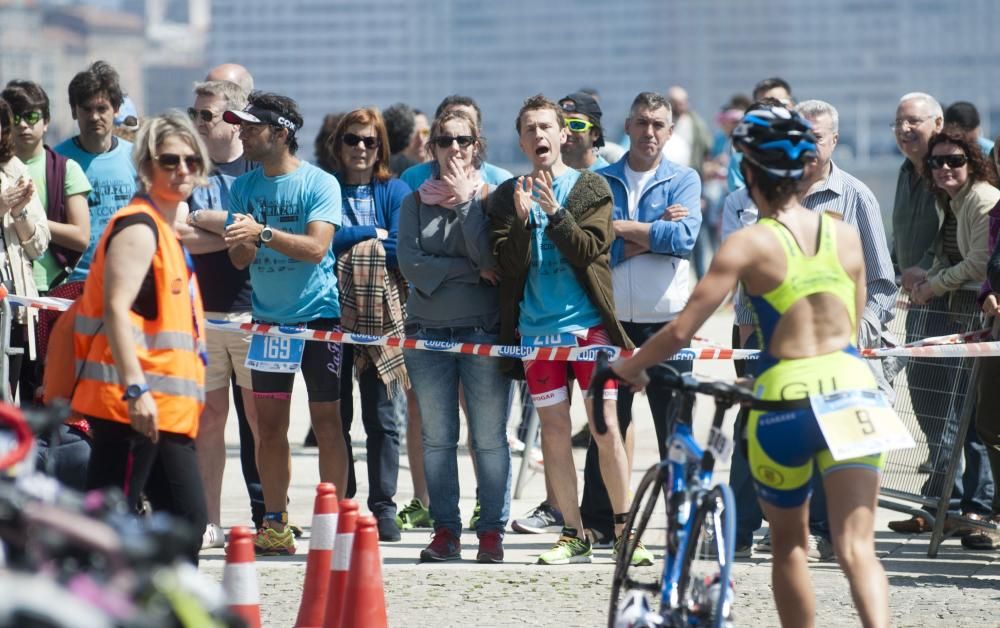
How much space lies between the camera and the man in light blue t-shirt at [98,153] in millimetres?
8852

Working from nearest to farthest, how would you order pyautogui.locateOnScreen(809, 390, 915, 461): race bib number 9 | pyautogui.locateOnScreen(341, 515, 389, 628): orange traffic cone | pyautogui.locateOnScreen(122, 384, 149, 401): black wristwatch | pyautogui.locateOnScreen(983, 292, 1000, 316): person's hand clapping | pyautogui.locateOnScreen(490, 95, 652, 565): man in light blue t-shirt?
pyautogui.locateOnScreen(809, 390, 915, 461): race bib number 9, pyautogui.locateOnScreen(122, 384, 149, 401): black wristwatch, pyautogui.locateOnScreen(341, 515, 389, 628): orange traffic cone, pyautogui.locateOnScreen(490, 95, 652, 565): man in light blue t-shirt, pyautogui.locateOnScreen(983, 292, 1000, 316): person's hand clapping

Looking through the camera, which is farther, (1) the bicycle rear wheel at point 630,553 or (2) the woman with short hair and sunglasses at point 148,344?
(2) the woman with short hair and sunglasses at point 148,344

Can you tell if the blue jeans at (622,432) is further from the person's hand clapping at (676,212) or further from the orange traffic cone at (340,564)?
the orange traffic cone at (340,564)

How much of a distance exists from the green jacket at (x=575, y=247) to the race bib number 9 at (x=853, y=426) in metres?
2.44

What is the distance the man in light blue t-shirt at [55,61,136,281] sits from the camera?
885 cm

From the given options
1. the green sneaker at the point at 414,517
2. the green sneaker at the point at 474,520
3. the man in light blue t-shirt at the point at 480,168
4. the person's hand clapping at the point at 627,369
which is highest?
the man in light blue t-shirt at the point at 480,168

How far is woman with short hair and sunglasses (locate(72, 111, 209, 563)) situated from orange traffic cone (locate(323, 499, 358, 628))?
54cm

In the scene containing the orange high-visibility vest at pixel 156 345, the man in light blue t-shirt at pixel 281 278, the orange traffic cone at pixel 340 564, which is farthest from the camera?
the man in light blue t-shirt at pixel 281 278

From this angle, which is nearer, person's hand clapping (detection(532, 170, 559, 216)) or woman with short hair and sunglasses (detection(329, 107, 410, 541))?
person's hand clapping (detection(532, 170, 559, 216))

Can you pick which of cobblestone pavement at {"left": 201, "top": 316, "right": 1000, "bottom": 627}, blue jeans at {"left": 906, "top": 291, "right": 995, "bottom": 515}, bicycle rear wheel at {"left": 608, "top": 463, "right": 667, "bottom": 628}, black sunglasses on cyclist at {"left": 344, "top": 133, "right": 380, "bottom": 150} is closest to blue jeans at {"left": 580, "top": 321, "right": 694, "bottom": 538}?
cobblestone pavement at {"left": 201, "top": 316, "right": 1000, "bottom": 627}

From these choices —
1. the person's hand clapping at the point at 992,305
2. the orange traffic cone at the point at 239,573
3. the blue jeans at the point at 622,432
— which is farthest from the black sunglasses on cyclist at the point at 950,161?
the orange traffic cone at the point at 239,573

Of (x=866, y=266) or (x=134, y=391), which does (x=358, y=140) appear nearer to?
(x=866, y=266)

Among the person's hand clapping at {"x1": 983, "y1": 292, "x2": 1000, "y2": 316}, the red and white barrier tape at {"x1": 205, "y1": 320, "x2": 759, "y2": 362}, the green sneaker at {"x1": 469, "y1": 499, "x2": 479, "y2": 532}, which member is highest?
the person's hand clapping at {"x1": 983, "y1": 292, "x2": 1000, "y2": 316}

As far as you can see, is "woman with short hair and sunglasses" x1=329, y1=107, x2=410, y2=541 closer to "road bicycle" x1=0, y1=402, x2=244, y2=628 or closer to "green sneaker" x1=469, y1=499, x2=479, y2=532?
"green sneaker" x1=469, y1=499, x2=479, y2=532
